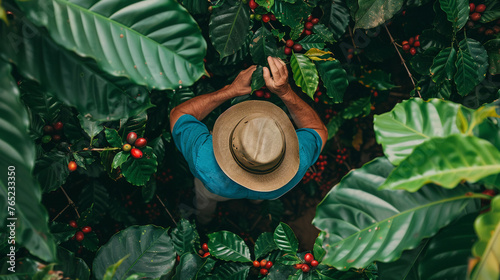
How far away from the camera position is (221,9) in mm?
1592

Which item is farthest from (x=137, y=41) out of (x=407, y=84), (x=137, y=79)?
(x=407, y=84)

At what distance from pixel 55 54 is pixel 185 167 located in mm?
1225

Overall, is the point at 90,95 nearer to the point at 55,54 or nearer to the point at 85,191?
the point at 55,54

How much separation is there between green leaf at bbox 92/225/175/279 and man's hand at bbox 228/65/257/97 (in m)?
0.84

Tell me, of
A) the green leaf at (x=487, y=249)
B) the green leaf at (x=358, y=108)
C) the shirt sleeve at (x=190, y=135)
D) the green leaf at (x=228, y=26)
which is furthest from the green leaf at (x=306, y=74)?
the green leaf at (x=487, y=249)

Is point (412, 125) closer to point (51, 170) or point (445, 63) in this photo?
point (445, 63)

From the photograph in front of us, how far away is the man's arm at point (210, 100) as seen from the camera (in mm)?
1746

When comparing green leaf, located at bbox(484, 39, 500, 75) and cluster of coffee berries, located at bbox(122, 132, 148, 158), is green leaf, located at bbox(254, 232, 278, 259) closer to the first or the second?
cluster of coffee berries, located at bbox(122, 132, 148, 158)

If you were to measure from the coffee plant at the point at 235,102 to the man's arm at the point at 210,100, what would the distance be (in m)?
0.08

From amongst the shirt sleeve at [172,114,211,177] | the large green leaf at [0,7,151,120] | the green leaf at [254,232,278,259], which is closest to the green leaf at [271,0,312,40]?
the shirt sleeve at [172,114,211,177]

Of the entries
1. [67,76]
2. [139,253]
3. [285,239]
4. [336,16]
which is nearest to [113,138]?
[67,76]

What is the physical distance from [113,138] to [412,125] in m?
1.19

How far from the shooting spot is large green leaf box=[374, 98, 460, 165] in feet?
3.04

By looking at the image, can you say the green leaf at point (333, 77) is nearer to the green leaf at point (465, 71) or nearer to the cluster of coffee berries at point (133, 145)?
the green leaf at point (465, 71)
